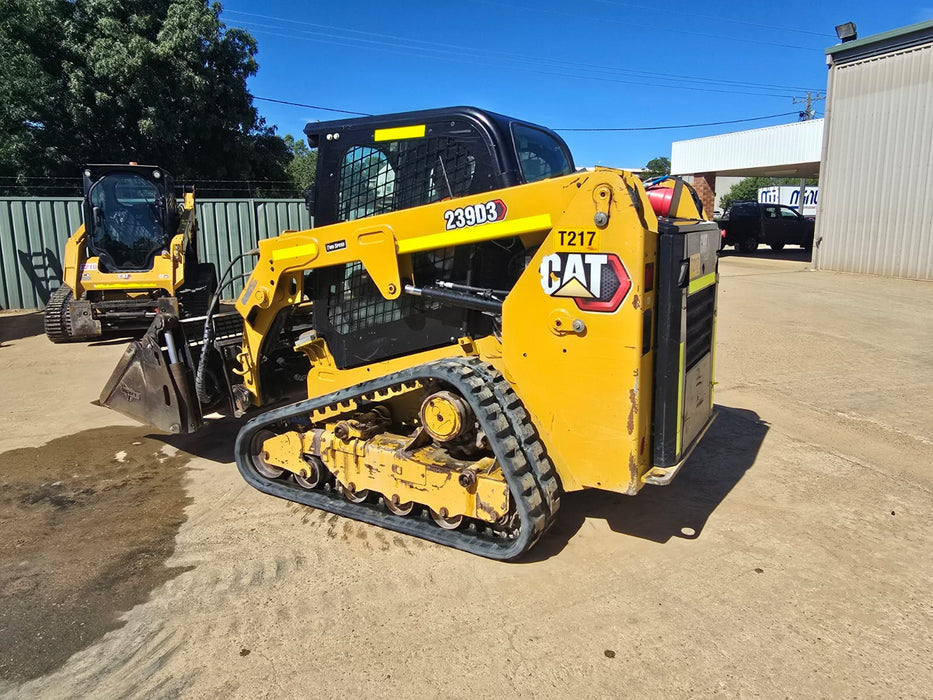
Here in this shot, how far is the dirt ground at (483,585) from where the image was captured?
274 centimetres

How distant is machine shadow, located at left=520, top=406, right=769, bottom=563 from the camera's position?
3.89m

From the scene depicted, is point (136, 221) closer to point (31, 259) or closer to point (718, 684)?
point (31, 259)

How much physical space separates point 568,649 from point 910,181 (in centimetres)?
1590

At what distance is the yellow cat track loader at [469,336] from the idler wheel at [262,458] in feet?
0.05

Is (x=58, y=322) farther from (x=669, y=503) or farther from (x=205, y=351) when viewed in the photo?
(x=669, y=503)

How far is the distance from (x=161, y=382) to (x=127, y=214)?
760 centimetres

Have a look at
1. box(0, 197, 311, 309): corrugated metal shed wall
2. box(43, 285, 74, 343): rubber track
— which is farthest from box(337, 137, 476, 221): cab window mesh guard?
box(0, 197, 311, 309): corrugated metal shed wall

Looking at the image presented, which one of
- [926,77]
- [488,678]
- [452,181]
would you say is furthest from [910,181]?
[488,678]

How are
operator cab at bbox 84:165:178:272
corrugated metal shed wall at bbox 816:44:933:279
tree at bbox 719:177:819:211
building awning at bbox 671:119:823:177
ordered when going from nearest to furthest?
operator cab at bbox 84:165:178:272, corrugated metal shed wall at bbox 816:44:933:279, building awning at bbox 671:119:823:177, tree at bbox 719:177:819:211

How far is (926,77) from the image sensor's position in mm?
14219

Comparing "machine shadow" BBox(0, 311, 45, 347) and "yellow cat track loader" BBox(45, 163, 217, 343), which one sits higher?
"yellow cat track loader" BBox(45, 163, 217, 343)

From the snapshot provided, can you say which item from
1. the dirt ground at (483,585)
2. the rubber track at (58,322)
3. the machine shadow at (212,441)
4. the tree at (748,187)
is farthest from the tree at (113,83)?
the tree at (748,187)

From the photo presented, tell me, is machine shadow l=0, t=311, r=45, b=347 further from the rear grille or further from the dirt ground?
the rear grille

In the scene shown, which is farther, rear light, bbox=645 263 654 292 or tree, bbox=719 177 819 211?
tree, bbox=719 177 819 211
